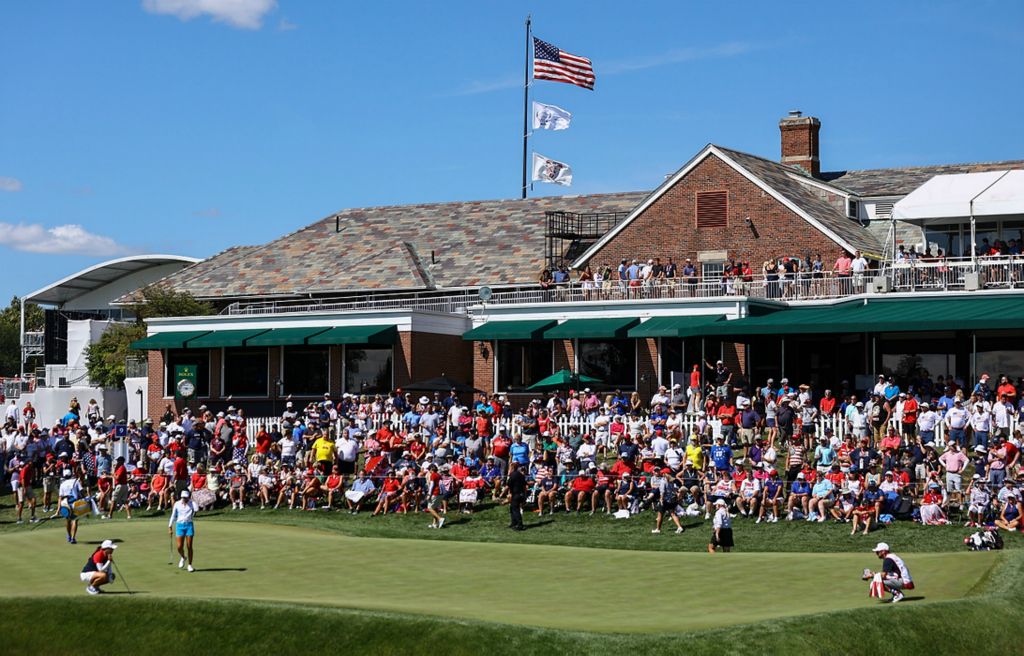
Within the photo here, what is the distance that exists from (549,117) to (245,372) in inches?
732

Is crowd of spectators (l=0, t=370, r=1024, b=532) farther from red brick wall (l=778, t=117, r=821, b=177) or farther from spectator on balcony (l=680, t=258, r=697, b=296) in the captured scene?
red brick wall (l=778, t=117, r=821, b=177)

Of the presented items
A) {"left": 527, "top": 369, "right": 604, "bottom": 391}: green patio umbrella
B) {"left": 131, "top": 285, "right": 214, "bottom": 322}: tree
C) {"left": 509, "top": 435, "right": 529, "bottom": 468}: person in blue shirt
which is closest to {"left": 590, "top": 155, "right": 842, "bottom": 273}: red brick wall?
{"left": 527, "top": 369, "right": 604, "bottom": 391}: green patio umbrella

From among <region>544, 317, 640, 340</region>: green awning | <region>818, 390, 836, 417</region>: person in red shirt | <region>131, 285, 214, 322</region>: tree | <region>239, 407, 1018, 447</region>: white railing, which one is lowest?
<region>239, 407, 1018, 447</region>: white railing

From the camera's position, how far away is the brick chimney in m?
51.2

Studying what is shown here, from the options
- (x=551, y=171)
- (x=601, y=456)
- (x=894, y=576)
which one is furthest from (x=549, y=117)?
(x=894, y=576)

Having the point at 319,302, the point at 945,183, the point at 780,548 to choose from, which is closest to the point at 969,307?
the point at 945,183

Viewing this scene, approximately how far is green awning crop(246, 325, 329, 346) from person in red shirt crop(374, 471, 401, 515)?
13.6m

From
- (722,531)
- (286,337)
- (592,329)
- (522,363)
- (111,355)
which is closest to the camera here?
(722,531)

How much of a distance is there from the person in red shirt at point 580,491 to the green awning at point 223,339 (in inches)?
739

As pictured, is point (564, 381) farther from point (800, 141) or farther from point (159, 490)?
point (800, 141)

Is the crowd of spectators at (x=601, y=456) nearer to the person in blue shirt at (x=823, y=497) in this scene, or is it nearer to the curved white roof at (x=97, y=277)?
the person in blue shirt at (x=823, y=497)

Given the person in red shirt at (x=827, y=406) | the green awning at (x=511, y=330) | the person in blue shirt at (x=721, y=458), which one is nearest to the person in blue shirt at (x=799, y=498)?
the person in blue shirt at (x=721, y=458)

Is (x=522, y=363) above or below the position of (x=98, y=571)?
above

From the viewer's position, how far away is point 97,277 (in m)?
70.8
